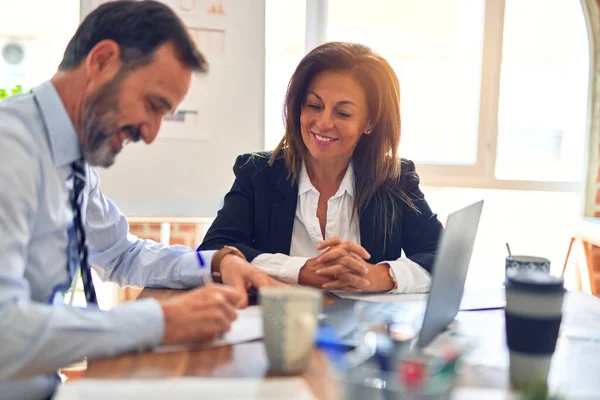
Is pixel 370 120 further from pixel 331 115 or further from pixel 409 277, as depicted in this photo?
pixel 409 277

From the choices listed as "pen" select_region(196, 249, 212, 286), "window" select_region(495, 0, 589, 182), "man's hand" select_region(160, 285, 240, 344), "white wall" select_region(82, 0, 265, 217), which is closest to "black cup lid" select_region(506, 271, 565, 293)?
"man's hand" select_region(160, 285, 240, 344)

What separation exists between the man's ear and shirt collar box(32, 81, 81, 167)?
8 cm

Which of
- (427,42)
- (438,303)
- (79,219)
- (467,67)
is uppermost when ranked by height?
(427,42)

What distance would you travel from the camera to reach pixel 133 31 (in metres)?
1.08

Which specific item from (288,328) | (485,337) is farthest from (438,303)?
(288,328)

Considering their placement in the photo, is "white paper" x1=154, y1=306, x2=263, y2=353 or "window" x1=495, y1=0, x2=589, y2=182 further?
"window" x1=495, y1=0, x2=589, y2=182

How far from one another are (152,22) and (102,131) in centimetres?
20

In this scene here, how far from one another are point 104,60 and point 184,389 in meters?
0.58

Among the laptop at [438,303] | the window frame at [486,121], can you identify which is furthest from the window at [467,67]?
the laptop at [438,303]

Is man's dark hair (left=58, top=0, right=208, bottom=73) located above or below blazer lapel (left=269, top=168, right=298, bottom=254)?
above

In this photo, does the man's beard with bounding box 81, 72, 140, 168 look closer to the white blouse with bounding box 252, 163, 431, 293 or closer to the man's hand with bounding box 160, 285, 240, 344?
the man's hand with bounding box 160, 285, 240, 344

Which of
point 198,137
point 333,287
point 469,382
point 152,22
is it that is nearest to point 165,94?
point 152,22

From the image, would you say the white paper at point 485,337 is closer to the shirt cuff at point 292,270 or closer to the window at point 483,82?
the shirt cuff at point 292,270

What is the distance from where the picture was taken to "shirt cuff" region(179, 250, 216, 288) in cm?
138
